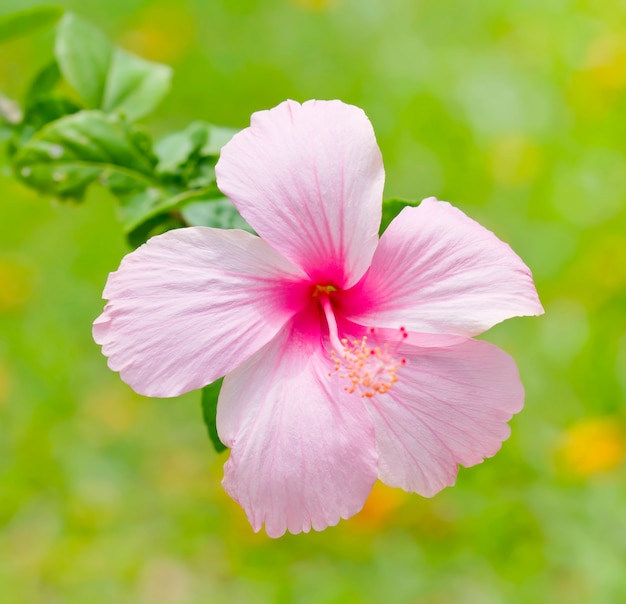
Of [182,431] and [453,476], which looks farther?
[182,431]

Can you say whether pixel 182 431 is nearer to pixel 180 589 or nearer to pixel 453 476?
pixel 180 589

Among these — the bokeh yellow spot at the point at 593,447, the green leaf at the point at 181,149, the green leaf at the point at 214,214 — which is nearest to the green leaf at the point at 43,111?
the green leaf at the point at 181,149

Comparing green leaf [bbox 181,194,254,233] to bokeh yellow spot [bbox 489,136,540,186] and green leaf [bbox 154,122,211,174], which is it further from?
bokeh yellow spot [bbox 489,136,540,186]

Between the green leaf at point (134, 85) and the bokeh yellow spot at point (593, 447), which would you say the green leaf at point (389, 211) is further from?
the bokeh yellow spot at point (593, 447)

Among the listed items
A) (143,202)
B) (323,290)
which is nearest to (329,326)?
(323,290)

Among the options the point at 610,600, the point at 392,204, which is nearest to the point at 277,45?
the point at 610,600

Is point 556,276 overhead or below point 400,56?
below

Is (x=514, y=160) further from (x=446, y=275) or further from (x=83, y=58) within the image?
(x=446, y=275)
